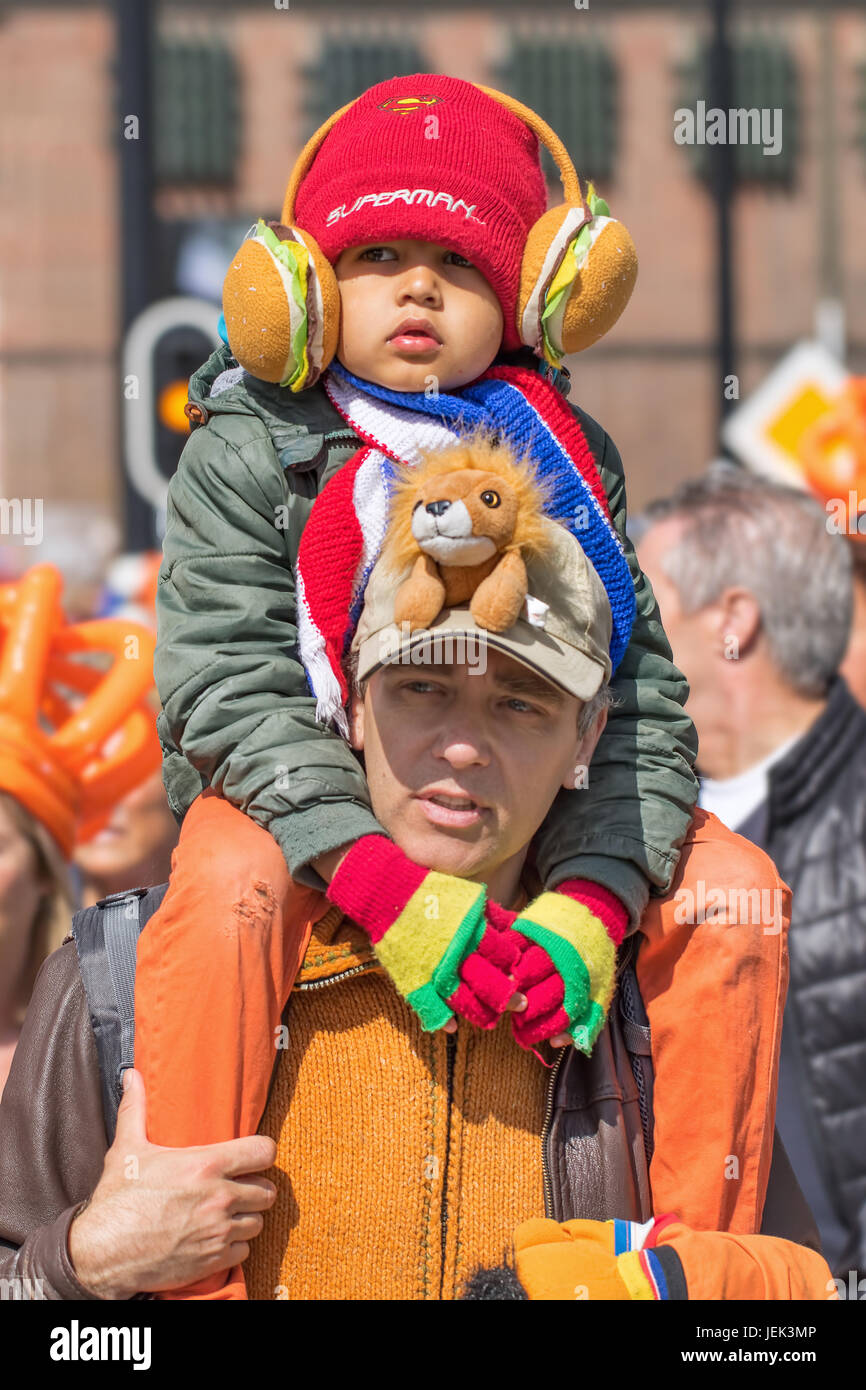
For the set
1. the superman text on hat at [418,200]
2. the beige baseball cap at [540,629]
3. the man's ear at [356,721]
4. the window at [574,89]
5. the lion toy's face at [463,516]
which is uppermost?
the window at [574,89]

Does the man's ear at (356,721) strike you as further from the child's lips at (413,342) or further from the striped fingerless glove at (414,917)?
the child's lips at (413,342)

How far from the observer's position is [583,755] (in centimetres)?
240

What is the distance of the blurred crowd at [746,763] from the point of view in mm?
4359

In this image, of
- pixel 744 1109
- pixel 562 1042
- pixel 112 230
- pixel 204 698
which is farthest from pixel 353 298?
pixel 112 230

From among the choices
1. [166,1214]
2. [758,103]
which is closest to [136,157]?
[758,103]

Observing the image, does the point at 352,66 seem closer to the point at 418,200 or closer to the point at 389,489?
the point at 418,200

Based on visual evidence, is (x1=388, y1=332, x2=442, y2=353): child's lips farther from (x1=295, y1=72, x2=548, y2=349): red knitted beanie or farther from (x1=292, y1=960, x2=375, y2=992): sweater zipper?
(x1=292, y1=960, x2=375, y2=992): sweater zipper

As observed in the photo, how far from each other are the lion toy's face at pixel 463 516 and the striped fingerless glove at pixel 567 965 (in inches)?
17.6

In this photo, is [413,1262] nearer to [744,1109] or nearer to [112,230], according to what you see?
[744,1109]

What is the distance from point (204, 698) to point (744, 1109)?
0.85 m

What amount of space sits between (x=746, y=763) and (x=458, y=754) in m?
2.86

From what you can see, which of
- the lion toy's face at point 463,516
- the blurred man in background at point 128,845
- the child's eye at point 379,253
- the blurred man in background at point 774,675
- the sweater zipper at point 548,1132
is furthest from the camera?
the blurred man in background at point 128,845

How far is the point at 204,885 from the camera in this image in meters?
2.19

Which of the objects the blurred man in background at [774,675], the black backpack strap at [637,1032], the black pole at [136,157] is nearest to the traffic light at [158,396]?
the black pole at [136,157]
